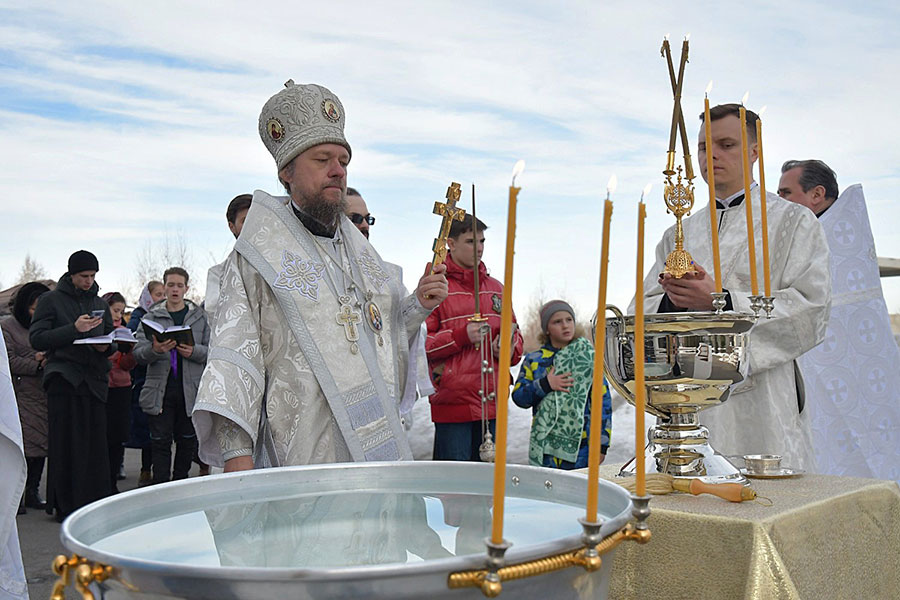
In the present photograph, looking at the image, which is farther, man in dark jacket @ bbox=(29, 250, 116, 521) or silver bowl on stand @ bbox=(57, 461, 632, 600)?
man in dark jacket @ bbox=(29, 250, 116, 521)

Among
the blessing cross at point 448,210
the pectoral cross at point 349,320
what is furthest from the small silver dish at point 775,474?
the blessing cross at point 448,210

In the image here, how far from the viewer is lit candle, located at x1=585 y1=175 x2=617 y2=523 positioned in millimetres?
706

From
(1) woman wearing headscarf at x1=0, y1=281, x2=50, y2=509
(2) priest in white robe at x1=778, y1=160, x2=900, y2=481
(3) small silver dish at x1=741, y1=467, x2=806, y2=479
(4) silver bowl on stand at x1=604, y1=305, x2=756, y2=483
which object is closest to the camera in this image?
(4) silver bowl on stand at x1=604, y1=305, x2=756, y2=483

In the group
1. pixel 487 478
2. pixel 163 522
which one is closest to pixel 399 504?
pixel 487 478

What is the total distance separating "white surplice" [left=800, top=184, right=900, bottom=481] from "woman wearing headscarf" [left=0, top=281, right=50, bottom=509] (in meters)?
5.22

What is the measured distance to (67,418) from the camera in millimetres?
6062

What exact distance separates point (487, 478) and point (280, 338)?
170 cm

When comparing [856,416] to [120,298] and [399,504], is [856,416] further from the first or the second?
[120,298]

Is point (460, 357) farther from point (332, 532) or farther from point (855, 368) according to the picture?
point (332, 532)

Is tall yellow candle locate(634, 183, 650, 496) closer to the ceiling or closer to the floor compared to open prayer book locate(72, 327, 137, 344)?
closer to the floor

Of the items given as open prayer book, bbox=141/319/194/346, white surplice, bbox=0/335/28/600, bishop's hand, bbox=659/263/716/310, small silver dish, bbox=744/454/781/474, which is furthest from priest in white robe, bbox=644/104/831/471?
open prayer book, bbox=141/319/194/346

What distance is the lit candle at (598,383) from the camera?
706 millimetres

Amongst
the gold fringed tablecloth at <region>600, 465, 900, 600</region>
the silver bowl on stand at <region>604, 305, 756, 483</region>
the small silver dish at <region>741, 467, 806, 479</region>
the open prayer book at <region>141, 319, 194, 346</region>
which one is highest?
the open prayer book at <region>141, 319, 194, 346</region>

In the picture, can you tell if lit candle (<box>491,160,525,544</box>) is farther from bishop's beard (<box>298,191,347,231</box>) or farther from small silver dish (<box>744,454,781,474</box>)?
bishop's beard (<box>298,191,347,231</box>)
